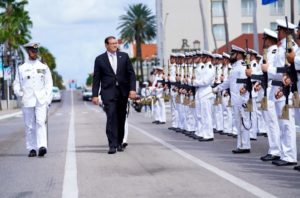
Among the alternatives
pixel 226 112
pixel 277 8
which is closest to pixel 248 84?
pixel 226 112

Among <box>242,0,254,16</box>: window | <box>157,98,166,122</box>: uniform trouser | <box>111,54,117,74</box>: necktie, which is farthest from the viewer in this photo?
<box>242,0,254,16</box>: window

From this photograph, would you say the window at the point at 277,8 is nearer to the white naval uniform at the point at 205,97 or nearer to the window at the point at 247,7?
the window at the point at 247,7

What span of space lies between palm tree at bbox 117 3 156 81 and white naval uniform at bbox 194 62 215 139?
79915 millimetres

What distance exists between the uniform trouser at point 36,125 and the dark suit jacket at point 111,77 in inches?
44.5

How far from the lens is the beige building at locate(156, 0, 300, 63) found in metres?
87.2

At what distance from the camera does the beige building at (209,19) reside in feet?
286

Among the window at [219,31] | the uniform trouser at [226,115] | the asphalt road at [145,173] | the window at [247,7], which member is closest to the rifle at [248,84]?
the asphalt road at [145,173]

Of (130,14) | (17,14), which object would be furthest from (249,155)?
(130,14)

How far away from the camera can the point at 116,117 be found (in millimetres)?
14164

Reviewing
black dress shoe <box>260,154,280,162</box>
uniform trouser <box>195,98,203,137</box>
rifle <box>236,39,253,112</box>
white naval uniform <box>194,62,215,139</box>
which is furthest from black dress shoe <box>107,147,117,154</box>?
uniform trouser <box>195,98,203,137</box>

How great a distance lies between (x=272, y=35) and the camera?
40.6 feet

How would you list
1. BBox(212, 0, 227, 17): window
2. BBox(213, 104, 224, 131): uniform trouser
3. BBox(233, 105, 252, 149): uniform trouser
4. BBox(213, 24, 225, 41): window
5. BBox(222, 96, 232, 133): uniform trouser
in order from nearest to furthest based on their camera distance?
BBox(233, 105, 252, 149): uniform trouser, BBox(222, 96, 232, 133): uniform trouser, BBox(213, 104, 224, 131): uniform trouser, BBox(212, 0, 227, 17): window, BBox(213, 24, 225, 41): window

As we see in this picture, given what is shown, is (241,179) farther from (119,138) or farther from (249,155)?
(119,138)

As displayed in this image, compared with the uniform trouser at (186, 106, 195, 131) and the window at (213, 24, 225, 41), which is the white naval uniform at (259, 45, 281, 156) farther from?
the window at (213, 24, 225, 41)
